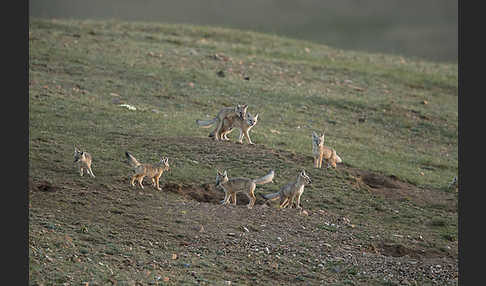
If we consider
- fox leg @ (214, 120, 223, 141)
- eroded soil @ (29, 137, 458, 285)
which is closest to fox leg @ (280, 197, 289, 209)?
eroded soil @ (29, 137, 458, 285)

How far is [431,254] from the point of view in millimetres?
15078

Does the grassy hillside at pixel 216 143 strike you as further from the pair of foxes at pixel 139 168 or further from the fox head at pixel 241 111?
the fox head at pixel 241 111

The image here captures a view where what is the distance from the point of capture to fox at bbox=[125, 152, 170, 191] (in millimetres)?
15766

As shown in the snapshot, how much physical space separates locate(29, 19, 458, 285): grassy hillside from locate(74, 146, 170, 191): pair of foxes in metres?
0.29

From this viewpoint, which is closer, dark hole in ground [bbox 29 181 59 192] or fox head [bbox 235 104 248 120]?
dark hole in ground [bbox 29 181 59 192]

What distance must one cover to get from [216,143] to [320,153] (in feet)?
8.84

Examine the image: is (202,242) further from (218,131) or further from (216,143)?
(218,131)

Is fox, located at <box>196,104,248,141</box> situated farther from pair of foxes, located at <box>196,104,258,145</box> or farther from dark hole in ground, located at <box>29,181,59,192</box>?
dark hole in ground, located at <box>29,181,59,192</box>

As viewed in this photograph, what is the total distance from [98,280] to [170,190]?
519cm

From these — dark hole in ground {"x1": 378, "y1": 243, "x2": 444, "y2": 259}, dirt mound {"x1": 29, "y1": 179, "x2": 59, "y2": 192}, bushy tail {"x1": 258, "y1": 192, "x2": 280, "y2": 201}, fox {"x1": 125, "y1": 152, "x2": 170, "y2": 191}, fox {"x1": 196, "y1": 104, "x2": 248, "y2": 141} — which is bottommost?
dark hole in ground {"x1": 378, "y1": 243, "x2": 444, "y2": 259}


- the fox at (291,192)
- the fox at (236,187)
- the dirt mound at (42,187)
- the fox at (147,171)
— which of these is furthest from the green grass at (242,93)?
the fox at (291,192)

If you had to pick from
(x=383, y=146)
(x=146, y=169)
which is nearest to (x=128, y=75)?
(x=383, y=146)

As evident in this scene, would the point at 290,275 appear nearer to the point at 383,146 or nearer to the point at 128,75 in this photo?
the point at 383,146

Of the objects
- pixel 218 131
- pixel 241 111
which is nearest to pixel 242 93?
pixel 218 131
